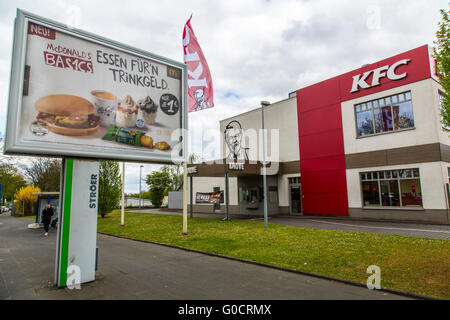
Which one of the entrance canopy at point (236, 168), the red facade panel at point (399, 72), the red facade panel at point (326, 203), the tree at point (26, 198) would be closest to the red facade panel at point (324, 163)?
→ the entrance canopy at point (236, 168)

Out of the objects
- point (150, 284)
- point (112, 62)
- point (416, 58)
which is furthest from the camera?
point (416, 58)

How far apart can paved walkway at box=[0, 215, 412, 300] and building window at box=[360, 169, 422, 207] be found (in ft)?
41.6

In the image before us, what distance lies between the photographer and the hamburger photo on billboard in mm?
5762

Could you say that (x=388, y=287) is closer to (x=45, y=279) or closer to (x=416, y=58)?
(x=45, y=279)

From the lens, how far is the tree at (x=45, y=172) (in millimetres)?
40688

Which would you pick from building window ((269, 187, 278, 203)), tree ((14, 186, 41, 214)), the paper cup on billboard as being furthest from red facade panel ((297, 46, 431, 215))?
tree ((14, 186, 41, 214))

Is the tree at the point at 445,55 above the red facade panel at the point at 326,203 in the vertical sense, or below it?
above

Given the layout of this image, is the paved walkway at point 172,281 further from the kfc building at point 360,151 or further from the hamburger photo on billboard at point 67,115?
the kfc building at point 360,151

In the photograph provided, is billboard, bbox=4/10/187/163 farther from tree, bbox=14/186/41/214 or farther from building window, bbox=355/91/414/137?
tree, bbox=14/186/41/214

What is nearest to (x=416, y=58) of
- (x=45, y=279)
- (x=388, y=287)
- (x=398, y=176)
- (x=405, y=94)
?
(x=405, y=94)

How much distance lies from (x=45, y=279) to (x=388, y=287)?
7732 mm

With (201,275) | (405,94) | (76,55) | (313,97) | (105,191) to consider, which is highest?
(313,97)

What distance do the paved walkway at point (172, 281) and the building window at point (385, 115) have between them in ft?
46.0

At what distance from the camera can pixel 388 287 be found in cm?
584
